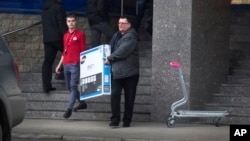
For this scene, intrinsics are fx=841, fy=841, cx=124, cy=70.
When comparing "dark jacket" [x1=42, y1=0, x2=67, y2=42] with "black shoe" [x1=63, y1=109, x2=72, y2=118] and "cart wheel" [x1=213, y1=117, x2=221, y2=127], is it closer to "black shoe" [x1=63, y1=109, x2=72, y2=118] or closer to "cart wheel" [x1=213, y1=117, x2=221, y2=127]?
"black shoe" [x1=63, y1=109, x2=72, y2=118]

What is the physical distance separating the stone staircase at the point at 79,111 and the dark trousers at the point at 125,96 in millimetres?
1111

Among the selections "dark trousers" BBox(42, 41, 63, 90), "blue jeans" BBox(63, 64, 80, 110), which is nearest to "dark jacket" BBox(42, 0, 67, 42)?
"dark trousers" BBox(42, 41, 63, 90)

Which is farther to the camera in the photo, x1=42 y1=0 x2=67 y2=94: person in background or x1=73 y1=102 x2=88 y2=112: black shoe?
x1=42 y1=0 x2=67 y2=94: person in background

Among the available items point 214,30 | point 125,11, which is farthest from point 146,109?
point 125,11

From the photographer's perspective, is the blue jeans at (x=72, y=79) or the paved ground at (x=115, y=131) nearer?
the paved ground at (x=115, y=131)

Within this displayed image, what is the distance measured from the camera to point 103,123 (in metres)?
16.1

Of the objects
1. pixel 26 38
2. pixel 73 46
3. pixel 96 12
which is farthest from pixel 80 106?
pixel 26 38

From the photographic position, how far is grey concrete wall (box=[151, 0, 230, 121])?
15984 millimetres

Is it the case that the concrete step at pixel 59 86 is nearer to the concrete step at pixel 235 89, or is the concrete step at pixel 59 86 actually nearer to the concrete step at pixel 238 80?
the concrete step at pixel 235 89

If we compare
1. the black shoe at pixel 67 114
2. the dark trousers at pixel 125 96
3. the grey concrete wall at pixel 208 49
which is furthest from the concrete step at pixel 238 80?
the black shoe at pixel 67 114

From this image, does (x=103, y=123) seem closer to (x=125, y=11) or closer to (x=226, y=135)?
(x=226, y=135)

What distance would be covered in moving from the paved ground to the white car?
3.41 m

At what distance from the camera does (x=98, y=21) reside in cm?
1728

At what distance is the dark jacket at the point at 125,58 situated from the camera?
15.1 m
